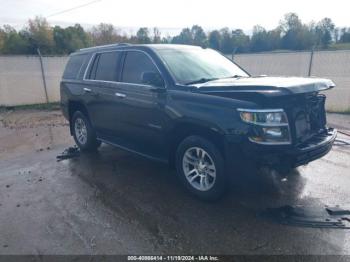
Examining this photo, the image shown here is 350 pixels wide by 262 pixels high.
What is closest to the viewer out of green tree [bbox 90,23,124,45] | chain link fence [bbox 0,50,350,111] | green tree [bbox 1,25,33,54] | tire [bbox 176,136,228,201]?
tire [bbox 176,136,228,201]

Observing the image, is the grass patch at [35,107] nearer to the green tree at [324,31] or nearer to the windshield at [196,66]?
the windshield at [196,66]

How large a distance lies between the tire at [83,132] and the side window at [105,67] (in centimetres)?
97

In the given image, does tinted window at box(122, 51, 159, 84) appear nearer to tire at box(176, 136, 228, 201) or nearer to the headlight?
tire at box(176, 136, 228, 201)

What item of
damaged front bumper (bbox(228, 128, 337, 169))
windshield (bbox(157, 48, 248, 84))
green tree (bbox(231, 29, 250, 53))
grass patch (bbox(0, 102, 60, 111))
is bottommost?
grass patch (bbox(0, 102, 60, 111))

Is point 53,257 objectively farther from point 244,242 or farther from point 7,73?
point 7,73

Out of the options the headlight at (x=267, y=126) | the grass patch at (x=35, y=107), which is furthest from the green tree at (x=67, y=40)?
the headlight at (x=267, y=126)

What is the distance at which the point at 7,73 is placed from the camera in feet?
41.6

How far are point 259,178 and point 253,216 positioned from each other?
0.50 metres

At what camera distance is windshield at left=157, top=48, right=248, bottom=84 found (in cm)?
419

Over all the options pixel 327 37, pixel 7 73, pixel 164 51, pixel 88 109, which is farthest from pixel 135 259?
pixel 327 37

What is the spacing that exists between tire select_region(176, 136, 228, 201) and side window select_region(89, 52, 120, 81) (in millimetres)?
1916

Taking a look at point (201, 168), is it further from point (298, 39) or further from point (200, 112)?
point (298, 39)

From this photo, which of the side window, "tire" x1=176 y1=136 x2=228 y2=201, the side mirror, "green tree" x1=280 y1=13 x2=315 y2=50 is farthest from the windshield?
"green tree" x1=280 y1=13 x2=315 y2=50

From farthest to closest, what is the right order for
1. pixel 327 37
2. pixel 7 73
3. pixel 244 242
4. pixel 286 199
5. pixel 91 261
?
pixel 327 37
pixel 7 73
pixel 286 199
pixel 244 242
pixel 91 261
